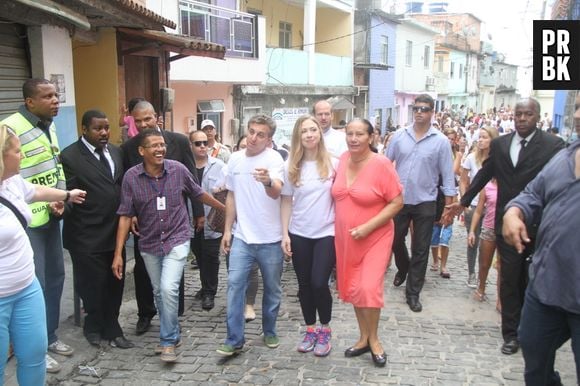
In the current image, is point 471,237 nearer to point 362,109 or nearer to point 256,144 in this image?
point 256,144

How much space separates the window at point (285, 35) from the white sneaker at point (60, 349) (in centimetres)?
1792

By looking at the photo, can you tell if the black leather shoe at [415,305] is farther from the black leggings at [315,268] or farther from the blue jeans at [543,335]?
the blue jeans at [543,335]

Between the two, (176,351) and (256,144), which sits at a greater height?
(256,144)

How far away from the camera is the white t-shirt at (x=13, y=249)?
278 cm

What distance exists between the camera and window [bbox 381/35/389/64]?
2692 cm

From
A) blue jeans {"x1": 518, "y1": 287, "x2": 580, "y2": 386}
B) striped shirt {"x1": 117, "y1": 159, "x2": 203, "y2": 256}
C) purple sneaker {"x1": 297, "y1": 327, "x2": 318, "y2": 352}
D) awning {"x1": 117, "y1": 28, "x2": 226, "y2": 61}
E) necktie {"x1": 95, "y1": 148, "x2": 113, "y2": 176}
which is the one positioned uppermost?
awning {"x1": 117, "y1": 28, "x2": 226, "y2": 61}

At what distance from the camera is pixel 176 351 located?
442 centimetres

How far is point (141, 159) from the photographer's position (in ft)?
15.2

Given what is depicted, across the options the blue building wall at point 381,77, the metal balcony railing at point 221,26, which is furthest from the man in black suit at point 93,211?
the blue building wall at point 381,77

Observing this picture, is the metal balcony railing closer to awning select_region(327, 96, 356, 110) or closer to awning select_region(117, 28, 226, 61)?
awning select_region(117, 28, 226, 61)

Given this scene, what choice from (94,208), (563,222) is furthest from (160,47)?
(563,222)

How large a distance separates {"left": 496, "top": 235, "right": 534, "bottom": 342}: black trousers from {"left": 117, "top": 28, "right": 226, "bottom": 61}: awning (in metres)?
6.12

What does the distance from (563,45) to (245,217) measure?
533 centimetres

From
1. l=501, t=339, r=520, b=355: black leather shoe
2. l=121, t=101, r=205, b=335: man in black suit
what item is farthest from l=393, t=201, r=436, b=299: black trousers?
l=121, t=101, r=205, b=335: man in black suit
